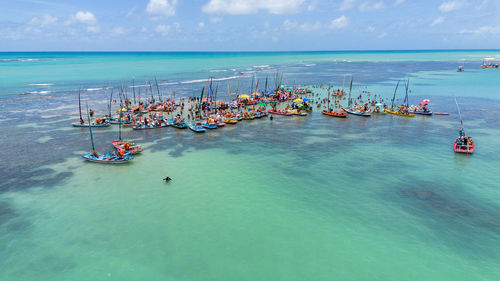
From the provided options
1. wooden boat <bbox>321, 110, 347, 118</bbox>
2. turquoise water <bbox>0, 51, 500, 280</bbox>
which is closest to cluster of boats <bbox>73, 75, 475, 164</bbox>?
wooden boat <bbox>321, 110, 347, 118</bbox>

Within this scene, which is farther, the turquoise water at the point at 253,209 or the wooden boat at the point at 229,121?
the wooden boat at the point at 229,121

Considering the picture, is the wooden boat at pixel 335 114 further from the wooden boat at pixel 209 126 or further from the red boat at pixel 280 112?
the wooden boat at pixel 209 126

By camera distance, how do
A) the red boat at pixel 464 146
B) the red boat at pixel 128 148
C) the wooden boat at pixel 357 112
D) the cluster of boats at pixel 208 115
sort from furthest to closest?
the wooden boat at pixel 357 112, the cluster of boats at pixel 208 115, the red boat at pixel 464 146, the red boat at pixel 128 148

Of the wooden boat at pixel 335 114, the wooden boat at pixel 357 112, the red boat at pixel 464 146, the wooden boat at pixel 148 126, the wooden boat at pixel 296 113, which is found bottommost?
the wooden boat at pixel 148 126

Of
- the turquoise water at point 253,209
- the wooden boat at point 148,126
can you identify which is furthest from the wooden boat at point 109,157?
the wooden boat at point 148,126

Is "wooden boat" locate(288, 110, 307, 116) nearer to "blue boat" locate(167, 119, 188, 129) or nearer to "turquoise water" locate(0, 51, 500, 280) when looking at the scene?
"turquoise water" locate(0, 51, 500, 280)

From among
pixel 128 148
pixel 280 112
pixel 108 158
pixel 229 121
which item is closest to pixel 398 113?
pixel 280 112
